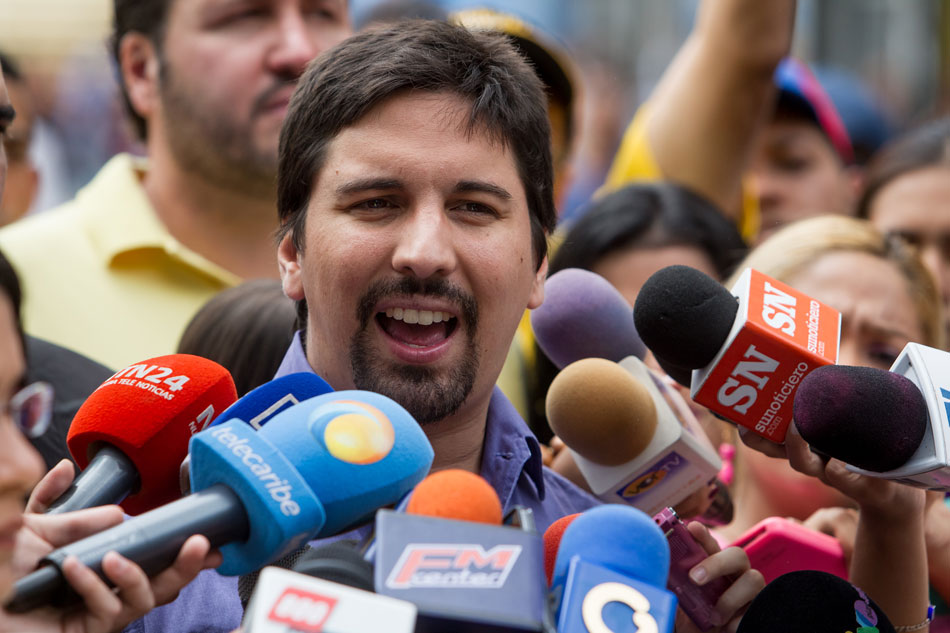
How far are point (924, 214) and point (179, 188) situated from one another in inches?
99.7

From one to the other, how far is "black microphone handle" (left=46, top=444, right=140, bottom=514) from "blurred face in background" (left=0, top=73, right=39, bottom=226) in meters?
2.72

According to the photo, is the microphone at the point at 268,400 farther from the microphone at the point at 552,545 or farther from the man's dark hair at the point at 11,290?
the microphone at the point at 552,545

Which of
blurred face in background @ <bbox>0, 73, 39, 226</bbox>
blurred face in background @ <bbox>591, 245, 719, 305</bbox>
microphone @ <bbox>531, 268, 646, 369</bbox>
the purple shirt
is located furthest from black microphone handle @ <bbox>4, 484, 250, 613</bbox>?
blurred face in background @ <bbox>0, 73, 39, 226</bbox>

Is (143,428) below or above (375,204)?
below

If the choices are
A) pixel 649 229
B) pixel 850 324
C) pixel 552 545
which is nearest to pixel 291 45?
pixel 649 229

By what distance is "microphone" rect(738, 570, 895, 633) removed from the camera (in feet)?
5.49

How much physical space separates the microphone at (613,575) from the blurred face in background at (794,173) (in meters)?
3.26

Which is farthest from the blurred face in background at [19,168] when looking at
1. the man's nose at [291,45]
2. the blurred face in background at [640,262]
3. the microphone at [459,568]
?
the microphone at [459,568]

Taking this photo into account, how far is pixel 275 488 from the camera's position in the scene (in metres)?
1.46

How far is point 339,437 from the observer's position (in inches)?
60.3

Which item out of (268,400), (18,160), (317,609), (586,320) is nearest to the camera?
(317,609)

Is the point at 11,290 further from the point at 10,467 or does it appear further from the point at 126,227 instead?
the point at 126,227

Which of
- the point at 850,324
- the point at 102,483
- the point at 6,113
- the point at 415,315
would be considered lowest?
the point at 850,324

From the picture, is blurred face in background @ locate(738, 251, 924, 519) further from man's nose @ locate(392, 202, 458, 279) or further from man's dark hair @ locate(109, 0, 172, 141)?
man's dark hair @ locate(109, 0, 172, 141)
